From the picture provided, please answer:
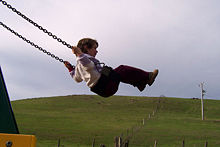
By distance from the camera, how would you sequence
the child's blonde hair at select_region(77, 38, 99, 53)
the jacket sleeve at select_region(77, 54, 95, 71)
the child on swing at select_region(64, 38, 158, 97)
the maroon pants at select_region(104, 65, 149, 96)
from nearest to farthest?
the jacket sleeve at select_region(77, 54, 95, 71) → the child on swing at select_region(64, 38, 158, 97) → the maroon pants at select_region(104, 65, 149, 96) → the child's blonde hair at select_region(77, 38, 99, 53)

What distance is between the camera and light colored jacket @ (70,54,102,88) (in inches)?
182

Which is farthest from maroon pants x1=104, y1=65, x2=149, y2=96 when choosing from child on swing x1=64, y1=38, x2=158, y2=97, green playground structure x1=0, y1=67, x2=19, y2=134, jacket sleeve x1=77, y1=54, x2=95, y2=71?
green playground structure x1=0, y1=67, x2=19, y2=134

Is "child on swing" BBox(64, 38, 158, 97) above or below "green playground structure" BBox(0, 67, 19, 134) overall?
above

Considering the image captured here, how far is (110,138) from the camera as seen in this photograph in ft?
101

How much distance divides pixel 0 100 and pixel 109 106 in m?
67.3

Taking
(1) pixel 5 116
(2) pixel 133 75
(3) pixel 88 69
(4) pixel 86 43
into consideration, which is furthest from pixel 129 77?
(1) pixel 5 116

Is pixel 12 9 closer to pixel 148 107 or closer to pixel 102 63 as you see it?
pixel 102 63

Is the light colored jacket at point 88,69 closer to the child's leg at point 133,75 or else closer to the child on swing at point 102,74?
the child on swing at point 102,74

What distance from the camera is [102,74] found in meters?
4.81

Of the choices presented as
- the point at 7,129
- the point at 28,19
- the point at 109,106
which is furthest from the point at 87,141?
the point at 109,106

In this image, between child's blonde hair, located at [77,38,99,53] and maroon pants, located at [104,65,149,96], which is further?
child's blonde hair, located at [77,38,99,53]

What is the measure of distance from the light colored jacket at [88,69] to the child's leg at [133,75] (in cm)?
41

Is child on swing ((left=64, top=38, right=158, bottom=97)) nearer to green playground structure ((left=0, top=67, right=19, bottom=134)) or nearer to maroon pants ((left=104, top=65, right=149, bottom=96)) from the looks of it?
maroon pants ((left=104, top=65, right=149, bottom=96))

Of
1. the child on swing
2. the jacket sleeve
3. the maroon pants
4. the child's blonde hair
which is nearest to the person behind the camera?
the jacket sleeve
